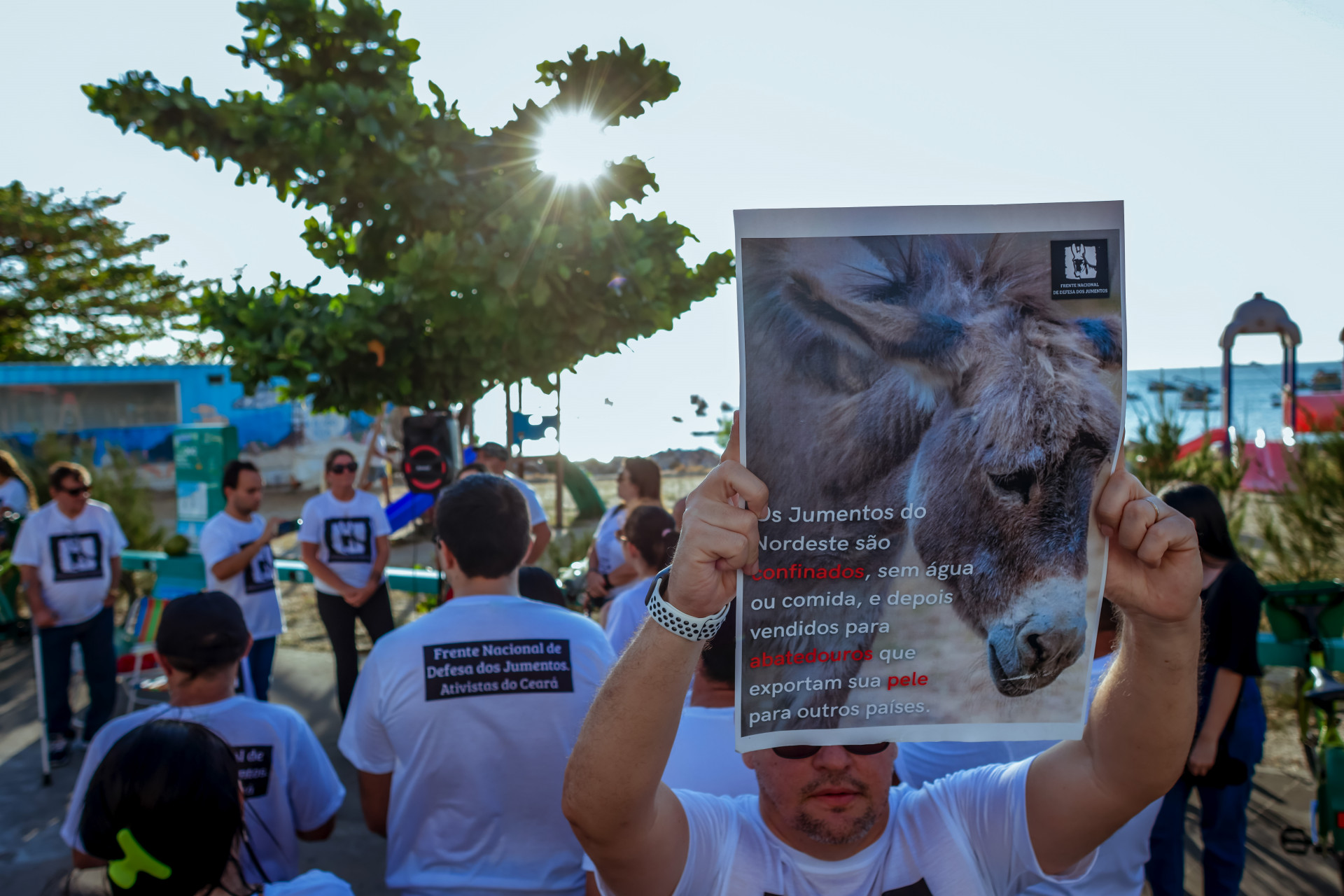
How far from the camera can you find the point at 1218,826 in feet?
10.6

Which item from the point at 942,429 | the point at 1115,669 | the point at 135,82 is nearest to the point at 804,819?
the point at 1115,669

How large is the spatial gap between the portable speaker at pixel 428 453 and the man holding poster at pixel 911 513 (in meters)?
5.27

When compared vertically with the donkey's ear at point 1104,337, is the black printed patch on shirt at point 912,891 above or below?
below

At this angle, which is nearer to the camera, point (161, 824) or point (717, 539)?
point (717, 539)

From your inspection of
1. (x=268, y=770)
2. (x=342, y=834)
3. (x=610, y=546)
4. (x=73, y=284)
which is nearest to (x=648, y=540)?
(x=610, y=546)

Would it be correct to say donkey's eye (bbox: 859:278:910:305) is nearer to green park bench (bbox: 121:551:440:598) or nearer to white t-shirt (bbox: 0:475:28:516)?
green park bench (bbox: 121:551:440:598)

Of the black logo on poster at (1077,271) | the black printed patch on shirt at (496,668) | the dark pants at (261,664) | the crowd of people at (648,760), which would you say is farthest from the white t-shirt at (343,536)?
the black logo on poster at (1077,271)

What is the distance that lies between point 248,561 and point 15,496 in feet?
11.6

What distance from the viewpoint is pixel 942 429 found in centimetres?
116

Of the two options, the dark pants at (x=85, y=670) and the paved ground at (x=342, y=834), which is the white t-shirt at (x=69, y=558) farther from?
the paved ground at (x=342, y=834)

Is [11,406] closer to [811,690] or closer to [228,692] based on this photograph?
[228,692]

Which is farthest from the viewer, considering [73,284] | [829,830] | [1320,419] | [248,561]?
[73,284]

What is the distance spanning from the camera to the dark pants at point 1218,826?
3.13 metres

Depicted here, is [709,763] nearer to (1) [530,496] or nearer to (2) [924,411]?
(2) [924,411]
